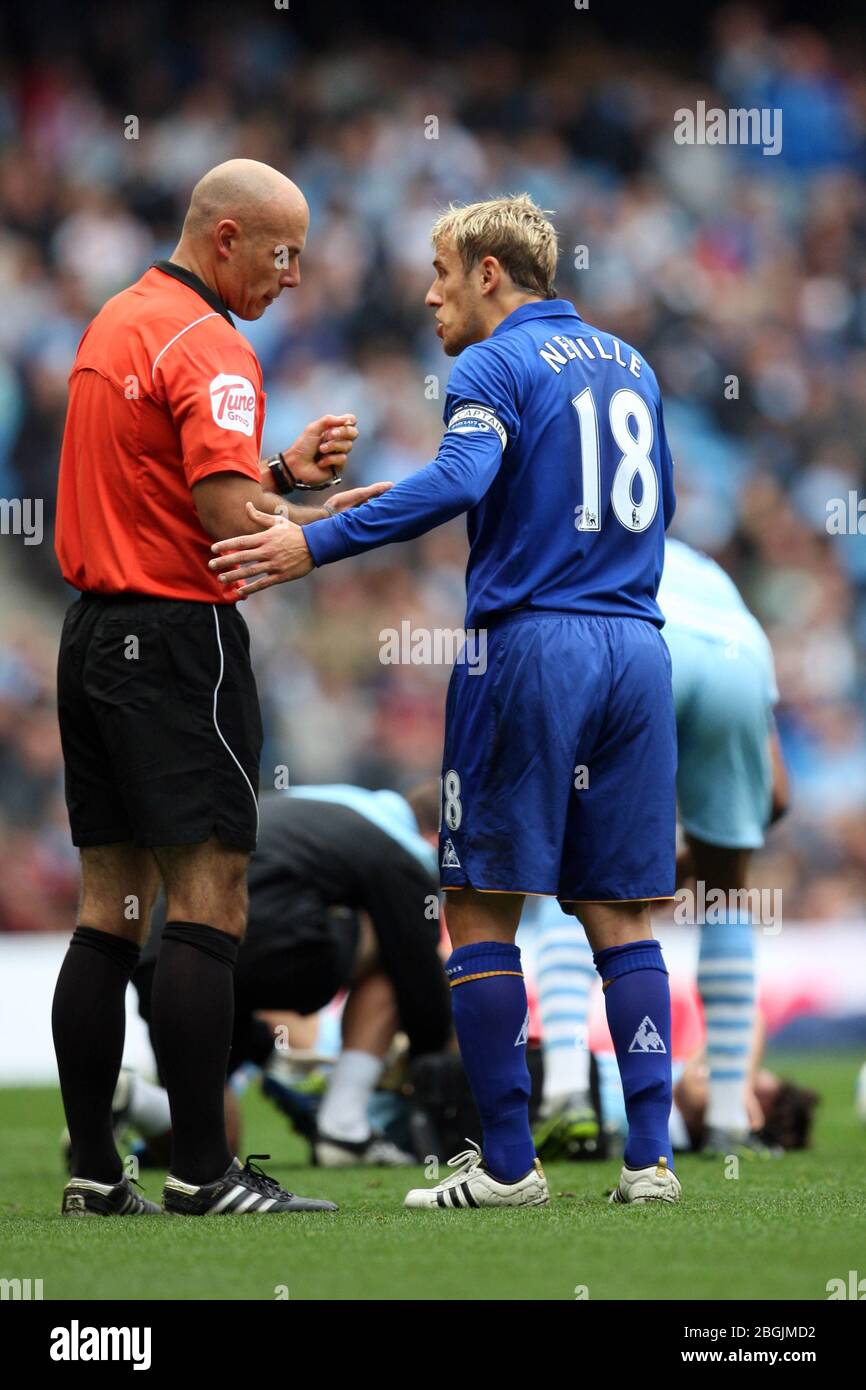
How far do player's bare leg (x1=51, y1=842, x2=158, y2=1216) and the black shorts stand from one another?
0.18 m

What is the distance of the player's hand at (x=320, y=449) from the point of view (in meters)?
4.16

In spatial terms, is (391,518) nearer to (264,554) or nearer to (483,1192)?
(264,554)

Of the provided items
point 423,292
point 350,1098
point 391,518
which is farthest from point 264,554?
point 423,292

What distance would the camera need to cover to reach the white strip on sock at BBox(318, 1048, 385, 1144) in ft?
18.4

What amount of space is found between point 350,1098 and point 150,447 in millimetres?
2531

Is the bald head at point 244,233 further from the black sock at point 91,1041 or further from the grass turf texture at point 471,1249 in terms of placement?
the grass turf texture at point 471,1249

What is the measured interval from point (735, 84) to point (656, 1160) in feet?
37.5

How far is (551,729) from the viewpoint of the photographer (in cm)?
376

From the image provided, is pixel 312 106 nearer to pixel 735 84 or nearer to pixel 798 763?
pixel 735 84

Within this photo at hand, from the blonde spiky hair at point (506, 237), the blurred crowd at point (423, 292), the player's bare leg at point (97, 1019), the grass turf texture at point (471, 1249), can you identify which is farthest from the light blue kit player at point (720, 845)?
the blurred crowd at point (423, 292)

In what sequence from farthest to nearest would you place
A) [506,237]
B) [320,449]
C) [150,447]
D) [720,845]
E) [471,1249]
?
1. [720,845]
2. [320,449]
3. [506,237]
4. [150,447]
5. [471,1249]

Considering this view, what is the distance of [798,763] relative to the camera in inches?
461

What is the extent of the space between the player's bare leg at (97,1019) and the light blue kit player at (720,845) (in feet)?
5.69
